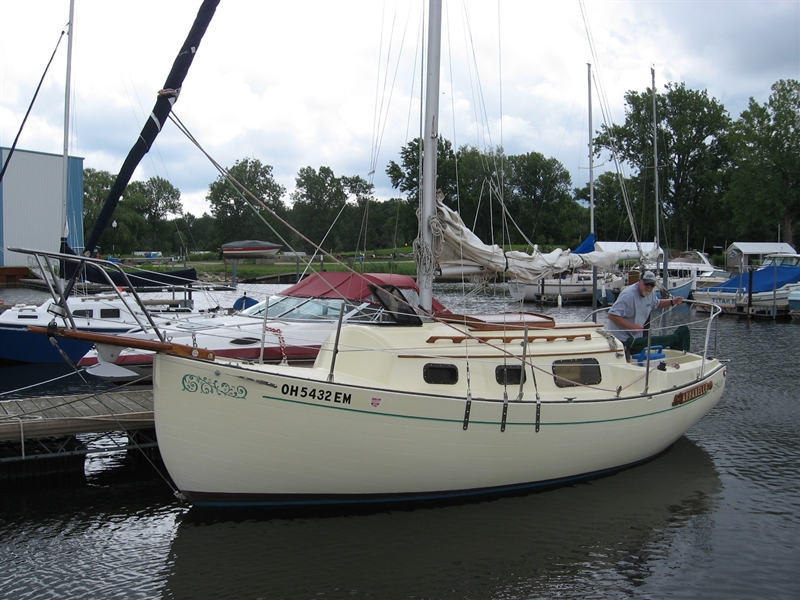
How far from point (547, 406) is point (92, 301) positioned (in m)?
15.6

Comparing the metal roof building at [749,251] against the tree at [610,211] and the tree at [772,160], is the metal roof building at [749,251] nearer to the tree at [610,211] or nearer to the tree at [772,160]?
the tree at [772,160]

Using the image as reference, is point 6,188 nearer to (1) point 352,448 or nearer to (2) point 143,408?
(2) point 143,408

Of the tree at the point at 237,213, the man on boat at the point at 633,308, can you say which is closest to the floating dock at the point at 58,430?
the man on boat at the point at 633,308

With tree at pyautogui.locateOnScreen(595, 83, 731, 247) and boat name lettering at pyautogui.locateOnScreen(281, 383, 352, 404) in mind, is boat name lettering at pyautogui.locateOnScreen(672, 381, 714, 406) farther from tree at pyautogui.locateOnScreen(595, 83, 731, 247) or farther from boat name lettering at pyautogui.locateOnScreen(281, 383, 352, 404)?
tree at pyautogui.locateOnScreen(595, 83, 731, 247)

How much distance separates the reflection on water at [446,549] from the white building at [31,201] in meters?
48.4

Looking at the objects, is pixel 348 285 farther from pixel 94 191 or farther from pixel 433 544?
pixel 94 191

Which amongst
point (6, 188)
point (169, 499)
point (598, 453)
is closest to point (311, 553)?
point (169, 499)

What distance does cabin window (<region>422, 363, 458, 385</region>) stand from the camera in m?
A: 8.52

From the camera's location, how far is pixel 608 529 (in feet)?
26.9

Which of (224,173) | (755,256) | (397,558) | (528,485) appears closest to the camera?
(397,558)

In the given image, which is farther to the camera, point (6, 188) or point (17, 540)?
point (6, 188)

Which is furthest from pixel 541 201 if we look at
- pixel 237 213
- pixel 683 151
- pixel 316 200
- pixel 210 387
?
pixel 210 387

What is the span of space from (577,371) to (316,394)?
407cm

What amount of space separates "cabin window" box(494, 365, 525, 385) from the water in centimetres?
164
